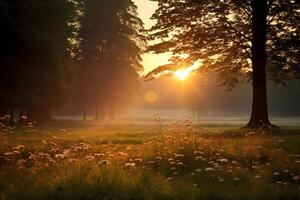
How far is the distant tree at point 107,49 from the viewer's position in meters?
64.5

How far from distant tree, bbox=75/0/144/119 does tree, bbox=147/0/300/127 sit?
37355mm

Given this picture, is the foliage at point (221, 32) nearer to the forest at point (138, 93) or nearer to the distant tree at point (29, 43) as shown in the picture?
the forest at point (138, 93)

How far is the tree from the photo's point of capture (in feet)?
83.0

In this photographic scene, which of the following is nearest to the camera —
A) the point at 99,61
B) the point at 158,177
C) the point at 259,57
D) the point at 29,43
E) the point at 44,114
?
the point at 158,177

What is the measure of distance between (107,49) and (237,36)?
130 ft

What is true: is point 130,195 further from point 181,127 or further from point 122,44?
point 122,44

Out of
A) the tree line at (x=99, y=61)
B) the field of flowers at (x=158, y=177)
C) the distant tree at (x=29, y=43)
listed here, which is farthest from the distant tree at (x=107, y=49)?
the field of flowers at (x=158, y=177)

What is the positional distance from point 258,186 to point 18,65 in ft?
83.3

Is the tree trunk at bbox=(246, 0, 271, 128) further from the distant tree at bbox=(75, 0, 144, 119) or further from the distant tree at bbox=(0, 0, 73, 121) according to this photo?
the distant tree at bbox=(75, 0, 144, 119)

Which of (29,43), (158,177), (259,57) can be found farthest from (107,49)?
(158,177)

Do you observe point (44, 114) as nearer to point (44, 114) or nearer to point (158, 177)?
point (44, 114)

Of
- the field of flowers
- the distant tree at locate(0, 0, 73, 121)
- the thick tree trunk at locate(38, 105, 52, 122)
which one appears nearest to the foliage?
the distant tree at locate(0, 0, 73, 121)

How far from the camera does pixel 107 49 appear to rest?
65.1 metres

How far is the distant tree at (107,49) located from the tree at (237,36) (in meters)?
37.4
